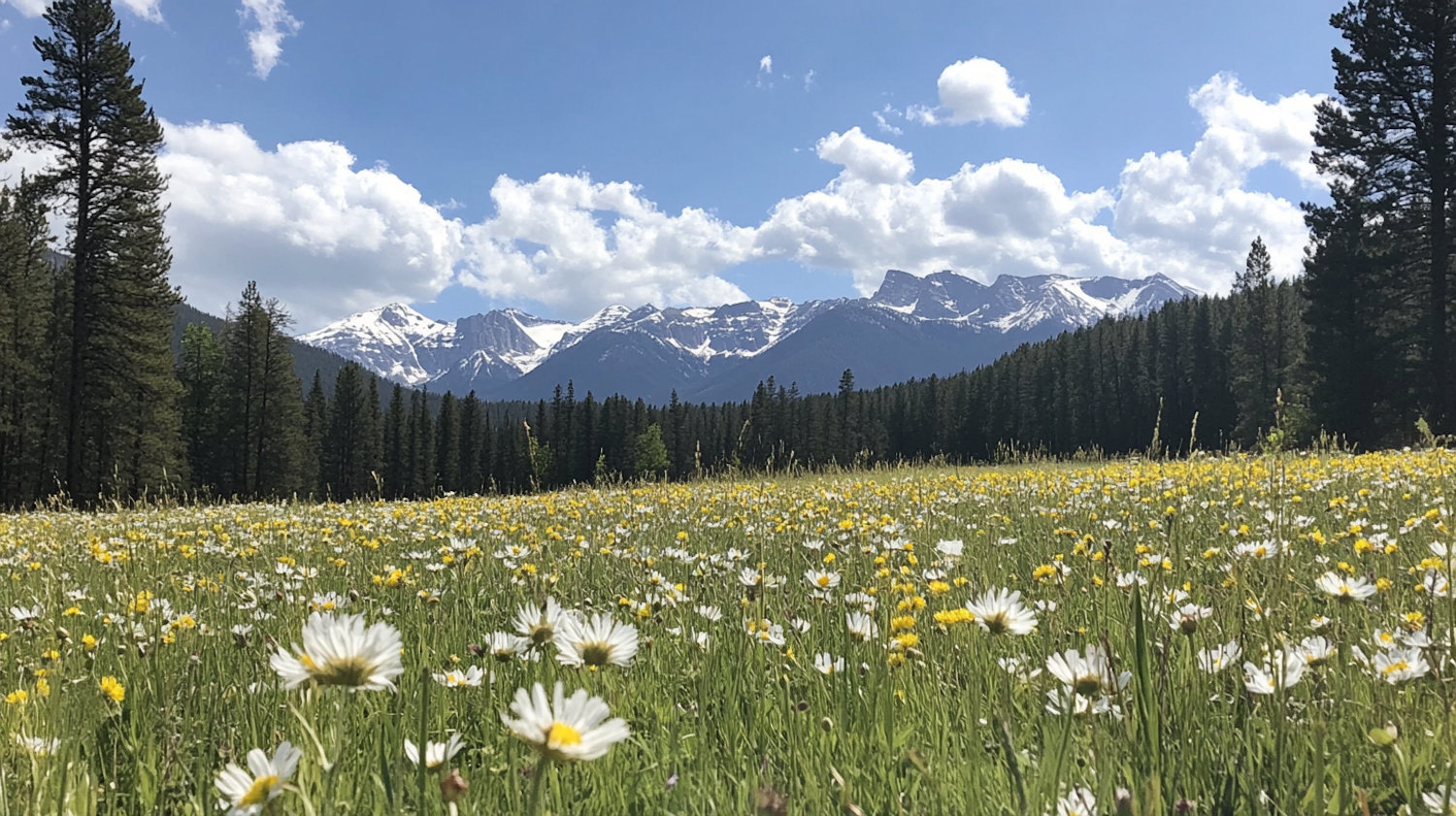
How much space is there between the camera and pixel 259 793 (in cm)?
78

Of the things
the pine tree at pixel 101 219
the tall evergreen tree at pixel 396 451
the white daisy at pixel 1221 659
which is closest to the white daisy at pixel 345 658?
the white daisy at pixel 1221 659

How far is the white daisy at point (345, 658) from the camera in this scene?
0.84 meters

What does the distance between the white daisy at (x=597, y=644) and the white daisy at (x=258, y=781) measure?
37 centimetres

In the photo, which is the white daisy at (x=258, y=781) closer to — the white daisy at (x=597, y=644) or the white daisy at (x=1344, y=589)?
the white daisy at (x=597, y=644)

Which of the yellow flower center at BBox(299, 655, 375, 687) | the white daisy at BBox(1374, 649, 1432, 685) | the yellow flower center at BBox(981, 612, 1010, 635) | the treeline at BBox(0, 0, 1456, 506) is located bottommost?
the white daisy at BBox(1374, 649, 1432, 685)

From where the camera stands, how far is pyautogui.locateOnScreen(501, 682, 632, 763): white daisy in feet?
2.39

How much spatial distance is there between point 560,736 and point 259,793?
336 millimetres

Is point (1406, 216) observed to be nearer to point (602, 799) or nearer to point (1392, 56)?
point (1392, 56)

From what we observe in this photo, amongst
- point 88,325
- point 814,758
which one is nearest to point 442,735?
point 814,758

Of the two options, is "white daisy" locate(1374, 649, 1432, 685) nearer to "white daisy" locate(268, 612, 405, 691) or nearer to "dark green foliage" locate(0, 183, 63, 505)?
"white daisy" locate(268, 612, 405, 691)

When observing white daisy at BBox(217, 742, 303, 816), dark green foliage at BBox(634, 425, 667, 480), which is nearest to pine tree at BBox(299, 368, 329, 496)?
dark green foliage at BBox(634, 425, 667, 480)

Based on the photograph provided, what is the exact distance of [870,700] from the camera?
68.7 inches

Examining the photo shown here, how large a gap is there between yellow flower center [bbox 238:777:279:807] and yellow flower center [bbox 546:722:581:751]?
0.99 feet

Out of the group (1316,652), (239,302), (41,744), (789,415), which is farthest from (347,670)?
(789,415)
